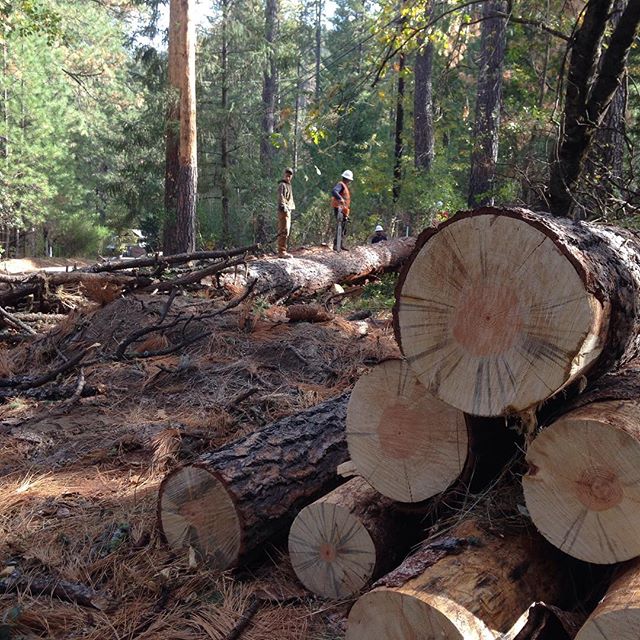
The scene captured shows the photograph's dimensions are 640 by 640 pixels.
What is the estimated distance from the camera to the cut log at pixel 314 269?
9.00 meters

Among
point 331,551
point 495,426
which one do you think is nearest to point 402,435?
point 495,426

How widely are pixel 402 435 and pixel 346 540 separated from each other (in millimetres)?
541

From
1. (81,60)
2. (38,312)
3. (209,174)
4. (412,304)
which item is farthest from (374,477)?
(81,60)

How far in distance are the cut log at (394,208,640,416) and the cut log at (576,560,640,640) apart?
0.66 metres

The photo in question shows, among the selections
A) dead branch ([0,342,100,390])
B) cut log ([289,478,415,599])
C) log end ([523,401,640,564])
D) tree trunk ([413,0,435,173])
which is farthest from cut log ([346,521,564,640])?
tree trunk ([413,0,435,173])

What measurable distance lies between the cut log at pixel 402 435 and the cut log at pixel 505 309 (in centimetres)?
29

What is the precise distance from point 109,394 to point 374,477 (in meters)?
3.50

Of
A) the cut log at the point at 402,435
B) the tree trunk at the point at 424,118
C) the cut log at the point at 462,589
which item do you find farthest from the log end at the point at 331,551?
the tree trunk at the point at 424,118

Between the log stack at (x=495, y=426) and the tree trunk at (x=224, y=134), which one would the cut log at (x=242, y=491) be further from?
the tree trunk at (x=224, y=134)

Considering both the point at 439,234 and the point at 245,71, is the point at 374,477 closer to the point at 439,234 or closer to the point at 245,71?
the point at 439,234

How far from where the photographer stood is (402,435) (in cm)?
297

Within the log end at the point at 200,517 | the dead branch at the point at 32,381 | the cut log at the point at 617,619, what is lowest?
the dead branch at the point at 32,381

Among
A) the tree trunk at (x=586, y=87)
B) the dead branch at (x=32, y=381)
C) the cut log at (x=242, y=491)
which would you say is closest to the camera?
the cut log at (x=242, y=491)

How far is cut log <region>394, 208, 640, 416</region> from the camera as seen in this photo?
2.38 m
